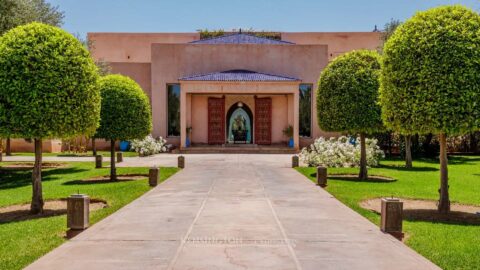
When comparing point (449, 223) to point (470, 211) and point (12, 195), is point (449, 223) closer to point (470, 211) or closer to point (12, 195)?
point (470, 211)

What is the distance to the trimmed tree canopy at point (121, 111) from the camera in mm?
19406

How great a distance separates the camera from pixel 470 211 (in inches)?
536

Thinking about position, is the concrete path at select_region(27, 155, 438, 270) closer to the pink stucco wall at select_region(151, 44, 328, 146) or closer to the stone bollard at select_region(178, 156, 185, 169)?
the stone bollard at select_region(178, 156, 185, 169)

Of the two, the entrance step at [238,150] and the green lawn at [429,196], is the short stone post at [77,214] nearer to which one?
the green lawn at [429,196]

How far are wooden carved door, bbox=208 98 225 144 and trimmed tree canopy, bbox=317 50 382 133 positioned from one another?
797 inches

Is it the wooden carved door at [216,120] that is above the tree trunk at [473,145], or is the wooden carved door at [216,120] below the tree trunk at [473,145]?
above

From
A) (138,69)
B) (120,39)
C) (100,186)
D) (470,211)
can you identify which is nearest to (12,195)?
(100,186)

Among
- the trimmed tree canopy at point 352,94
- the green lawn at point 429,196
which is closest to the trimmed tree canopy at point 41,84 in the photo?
the green lawn at point 429,196

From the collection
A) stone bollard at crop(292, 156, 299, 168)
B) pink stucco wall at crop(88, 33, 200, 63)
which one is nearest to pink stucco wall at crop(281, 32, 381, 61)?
pink stucco wall at crop(88, 33, 200, 63)

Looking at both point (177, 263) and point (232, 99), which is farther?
point (232, 99)

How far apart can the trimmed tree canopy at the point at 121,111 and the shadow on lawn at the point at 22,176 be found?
4.34m

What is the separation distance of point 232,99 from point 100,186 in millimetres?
23854

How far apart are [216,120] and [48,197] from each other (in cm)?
2532

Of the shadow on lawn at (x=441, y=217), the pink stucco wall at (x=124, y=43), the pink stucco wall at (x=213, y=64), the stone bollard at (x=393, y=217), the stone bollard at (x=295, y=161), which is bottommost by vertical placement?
the shadow on lawn at (x=441, y=217)
